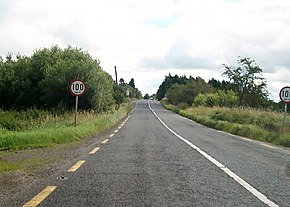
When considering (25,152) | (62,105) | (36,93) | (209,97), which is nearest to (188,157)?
(25,152)

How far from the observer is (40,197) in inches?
250

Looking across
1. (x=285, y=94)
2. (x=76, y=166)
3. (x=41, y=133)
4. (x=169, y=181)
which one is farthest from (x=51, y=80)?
(x=169, y=181)

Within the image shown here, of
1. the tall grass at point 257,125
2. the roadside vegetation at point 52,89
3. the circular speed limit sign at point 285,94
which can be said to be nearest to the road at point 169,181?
the tall grass at point 257,125

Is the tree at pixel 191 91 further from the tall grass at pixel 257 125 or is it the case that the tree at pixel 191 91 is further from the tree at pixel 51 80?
the tree at pixel 51 80

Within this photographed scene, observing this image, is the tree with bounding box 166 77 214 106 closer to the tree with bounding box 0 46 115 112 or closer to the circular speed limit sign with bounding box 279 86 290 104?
the tree with bounding box 0 46 115 112

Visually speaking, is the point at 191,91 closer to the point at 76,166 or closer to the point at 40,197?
the point at 76,166

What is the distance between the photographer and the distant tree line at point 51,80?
31.3 metres

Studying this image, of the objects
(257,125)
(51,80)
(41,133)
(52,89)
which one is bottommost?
(257,125)

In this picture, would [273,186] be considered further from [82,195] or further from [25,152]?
[25,152]

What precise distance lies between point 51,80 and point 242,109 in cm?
1730

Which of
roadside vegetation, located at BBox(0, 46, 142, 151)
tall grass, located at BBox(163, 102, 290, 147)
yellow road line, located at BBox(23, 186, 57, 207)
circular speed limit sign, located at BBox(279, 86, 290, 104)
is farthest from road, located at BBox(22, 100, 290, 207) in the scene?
roadside vegetation, located at BBox(0, 46, 142, 151)

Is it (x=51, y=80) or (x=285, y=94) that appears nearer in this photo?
(x=285, y=94)

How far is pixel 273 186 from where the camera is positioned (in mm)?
7719

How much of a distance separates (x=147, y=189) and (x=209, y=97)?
64.1m
